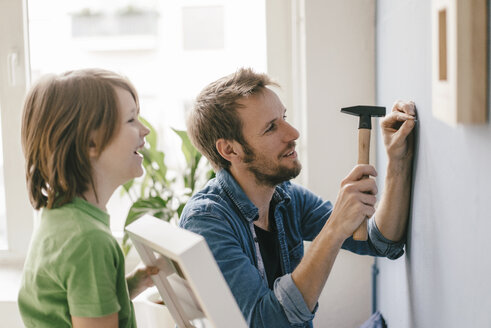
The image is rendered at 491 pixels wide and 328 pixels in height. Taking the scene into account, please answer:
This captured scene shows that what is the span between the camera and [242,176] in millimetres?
1528

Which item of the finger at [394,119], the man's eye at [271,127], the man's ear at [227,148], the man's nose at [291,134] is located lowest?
the man's ear at [227,148]

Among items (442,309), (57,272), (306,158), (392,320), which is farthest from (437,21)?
(306,158)

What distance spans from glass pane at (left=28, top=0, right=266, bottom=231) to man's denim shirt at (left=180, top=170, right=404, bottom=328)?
2.86ft

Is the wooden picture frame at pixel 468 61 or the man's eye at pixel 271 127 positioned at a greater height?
the wooden picture frame at pixel 468 61

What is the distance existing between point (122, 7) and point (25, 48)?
1.33 ft

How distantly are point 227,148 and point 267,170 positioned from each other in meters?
0.12

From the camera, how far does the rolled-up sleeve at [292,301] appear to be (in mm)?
1258

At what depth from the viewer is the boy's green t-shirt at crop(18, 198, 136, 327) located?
3.29 ft

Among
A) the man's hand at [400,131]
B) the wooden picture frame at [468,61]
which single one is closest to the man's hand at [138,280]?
the man's hand at [400,131]

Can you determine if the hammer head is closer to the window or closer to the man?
the man

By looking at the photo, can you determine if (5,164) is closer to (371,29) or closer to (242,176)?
(242,176)

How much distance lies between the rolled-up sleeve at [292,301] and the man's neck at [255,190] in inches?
11.8

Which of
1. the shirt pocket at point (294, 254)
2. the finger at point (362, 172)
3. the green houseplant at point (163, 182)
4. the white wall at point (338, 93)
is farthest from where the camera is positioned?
the green houseplant at point (163, 182)

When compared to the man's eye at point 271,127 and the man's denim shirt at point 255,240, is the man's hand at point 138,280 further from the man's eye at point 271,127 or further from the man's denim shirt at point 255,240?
the man's eye at point 271,127
